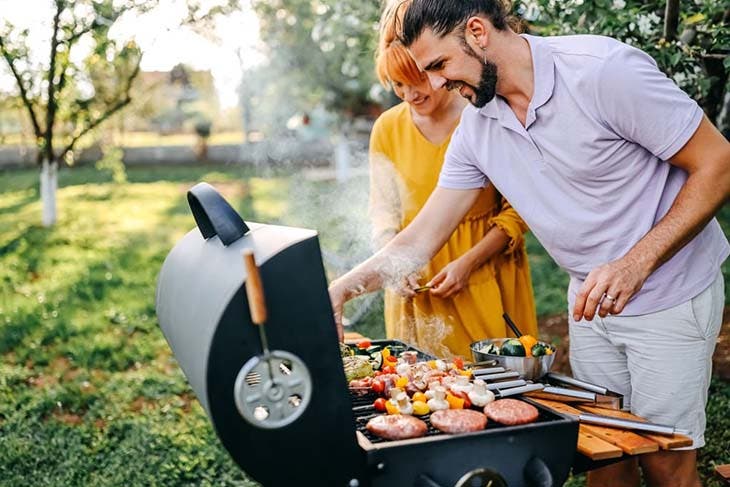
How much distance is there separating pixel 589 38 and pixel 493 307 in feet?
4.38

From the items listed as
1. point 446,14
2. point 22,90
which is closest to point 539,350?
point 446,14

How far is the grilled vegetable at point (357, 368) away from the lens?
256cm

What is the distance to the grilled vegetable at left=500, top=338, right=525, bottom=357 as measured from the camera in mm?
2688

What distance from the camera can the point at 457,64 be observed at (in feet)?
8.14

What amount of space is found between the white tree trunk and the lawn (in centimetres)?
24

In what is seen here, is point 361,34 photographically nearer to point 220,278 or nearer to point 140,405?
point 140,405

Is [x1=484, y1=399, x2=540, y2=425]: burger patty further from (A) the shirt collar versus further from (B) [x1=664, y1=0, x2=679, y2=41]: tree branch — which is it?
(B) [x1=664, y1=0, x2=679, y2=41]: tree branch

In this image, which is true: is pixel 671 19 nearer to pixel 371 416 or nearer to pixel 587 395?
pixel 587 395

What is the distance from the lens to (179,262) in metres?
2.33

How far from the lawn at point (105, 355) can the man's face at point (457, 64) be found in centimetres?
215

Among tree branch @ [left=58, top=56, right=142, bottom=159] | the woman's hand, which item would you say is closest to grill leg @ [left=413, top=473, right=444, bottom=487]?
the woman's hand

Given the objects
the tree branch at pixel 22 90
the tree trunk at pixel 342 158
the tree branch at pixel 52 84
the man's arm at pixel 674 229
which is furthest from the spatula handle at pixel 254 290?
the tree trunk at pixel 342 158

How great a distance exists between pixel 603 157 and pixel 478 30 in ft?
1.86

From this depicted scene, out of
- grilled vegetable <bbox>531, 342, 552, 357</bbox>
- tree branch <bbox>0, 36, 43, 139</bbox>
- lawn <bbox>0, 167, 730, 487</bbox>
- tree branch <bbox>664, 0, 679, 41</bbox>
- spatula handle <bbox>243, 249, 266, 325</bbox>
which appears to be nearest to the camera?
spatula handle <bbox>243, 249, 266, 325</bbox>
